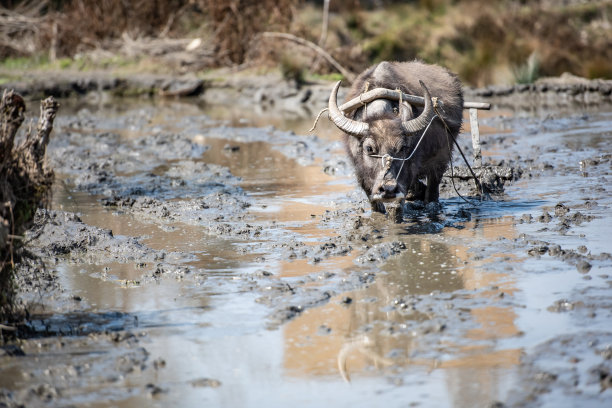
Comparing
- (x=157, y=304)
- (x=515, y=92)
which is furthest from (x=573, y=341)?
(x=515, y=92)

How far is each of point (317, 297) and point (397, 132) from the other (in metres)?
2.27

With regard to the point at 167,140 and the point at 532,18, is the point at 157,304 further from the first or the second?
the point at 532,18

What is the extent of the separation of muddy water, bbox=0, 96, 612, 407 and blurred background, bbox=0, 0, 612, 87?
9.61 meters

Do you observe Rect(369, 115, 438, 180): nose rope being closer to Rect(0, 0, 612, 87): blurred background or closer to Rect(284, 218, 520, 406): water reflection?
Rect(284, 218, 520, 406): water reflection

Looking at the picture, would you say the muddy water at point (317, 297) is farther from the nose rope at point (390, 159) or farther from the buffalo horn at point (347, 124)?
the buffalo horn at point (347, 124)

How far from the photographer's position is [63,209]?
8.75 meters

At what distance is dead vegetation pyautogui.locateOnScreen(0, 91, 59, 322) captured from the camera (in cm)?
486

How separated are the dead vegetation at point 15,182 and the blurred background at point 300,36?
14.0 m

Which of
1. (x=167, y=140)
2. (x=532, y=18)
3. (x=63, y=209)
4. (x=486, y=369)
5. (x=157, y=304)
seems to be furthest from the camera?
(x=532, y=18)

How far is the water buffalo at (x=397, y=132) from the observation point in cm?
725

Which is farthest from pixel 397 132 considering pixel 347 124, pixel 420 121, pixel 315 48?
pixel 315 48

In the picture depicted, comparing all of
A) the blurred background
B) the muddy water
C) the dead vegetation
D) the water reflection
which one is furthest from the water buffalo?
the blurred background

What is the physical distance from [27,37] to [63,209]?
711 inches

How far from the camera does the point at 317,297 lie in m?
5.62
